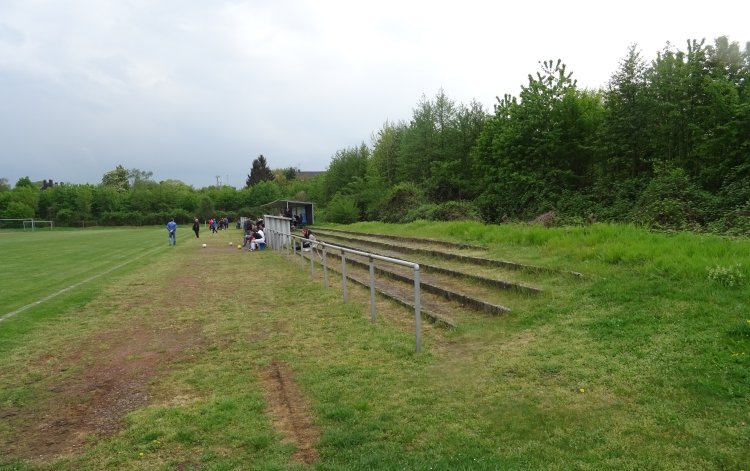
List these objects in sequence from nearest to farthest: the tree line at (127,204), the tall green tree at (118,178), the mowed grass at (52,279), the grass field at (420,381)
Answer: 1. the grass field at (420,381)
2. the mowed grass at (52,279)
3. the tree line at (127,204)
4. the tall green tree at (118,178)

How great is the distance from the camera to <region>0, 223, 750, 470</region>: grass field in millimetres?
3552

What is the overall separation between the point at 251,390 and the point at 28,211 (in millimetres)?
93537

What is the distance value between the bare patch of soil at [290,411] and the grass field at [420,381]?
2 cm

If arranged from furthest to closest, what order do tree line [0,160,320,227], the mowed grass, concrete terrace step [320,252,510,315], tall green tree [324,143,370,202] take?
tree line [0,160,320,227] < tall green tree [324,143,370,202] < the mowed grass < concrete terrace step [320,252,510,315]

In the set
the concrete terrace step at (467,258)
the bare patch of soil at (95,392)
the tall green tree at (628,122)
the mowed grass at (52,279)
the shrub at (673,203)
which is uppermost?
the tall green tree at (628,122)

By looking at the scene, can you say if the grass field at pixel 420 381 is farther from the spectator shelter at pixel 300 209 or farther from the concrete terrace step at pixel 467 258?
the spectator shelter at pixel 300 209

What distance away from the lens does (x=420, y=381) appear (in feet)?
16.5

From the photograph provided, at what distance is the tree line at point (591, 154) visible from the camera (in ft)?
59.8

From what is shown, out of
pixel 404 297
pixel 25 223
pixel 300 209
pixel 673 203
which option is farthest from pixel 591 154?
pixel 25 223

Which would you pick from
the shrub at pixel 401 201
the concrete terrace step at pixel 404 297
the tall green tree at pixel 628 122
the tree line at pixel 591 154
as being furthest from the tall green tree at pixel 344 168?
the concrete terrace step at pixel 404 297

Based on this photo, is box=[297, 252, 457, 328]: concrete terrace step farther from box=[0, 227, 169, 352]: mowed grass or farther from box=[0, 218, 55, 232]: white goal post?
box=[0, 218, 55, 232]: white goal post

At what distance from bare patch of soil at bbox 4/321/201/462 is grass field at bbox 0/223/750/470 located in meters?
0.03

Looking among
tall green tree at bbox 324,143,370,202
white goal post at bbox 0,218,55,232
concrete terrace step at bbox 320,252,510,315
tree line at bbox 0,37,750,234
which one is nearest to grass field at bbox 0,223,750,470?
concrete terrace step at bbox 320,252,510,315

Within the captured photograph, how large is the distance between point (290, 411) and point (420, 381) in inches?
51.9
